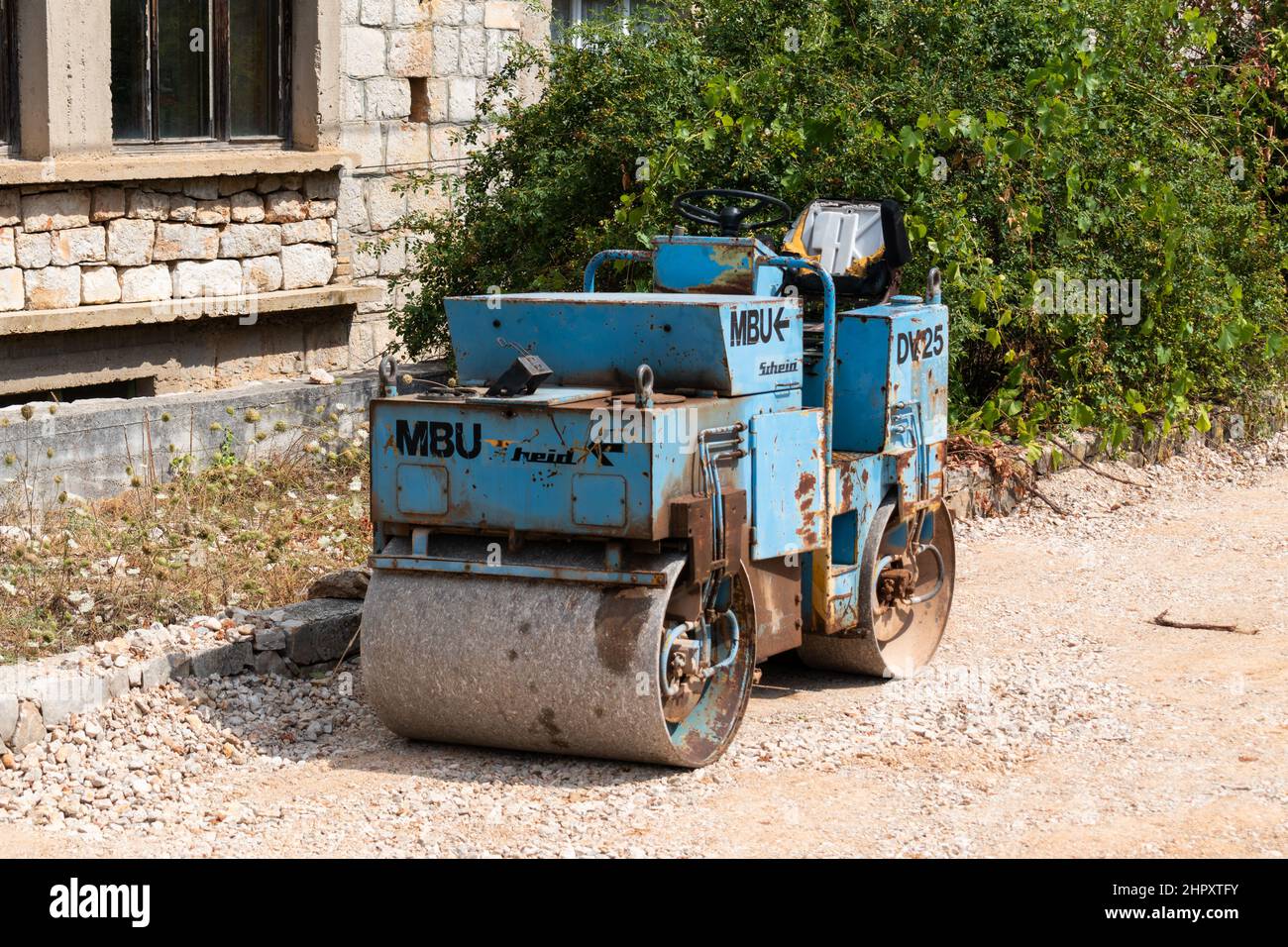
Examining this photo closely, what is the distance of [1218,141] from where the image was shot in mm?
11992

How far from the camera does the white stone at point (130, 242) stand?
9953 millimetres

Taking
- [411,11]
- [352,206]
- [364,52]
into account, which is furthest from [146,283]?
[411,11]

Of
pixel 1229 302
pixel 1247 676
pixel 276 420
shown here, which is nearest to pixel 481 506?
pixel 1247 676

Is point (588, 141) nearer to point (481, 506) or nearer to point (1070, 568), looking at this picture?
point (1070, 568)

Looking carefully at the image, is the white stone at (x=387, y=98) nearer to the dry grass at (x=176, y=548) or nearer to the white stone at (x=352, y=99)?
the white stone at (x=352, y=99)

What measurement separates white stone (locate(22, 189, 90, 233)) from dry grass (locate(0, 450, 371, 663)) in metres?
1.75

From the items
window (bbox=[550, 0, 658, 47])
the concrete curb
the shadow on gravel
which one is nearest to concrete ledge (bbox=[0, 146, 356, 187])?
window (bbox=[550, 0, 658, 47])

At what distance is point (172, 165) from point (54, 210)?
2.46ft

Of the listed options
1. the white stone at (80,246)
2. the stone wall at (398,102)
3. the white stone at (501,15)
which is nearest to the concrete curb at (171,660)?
the white stone at (80,246)

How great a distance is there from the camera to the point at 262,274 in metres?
10.8

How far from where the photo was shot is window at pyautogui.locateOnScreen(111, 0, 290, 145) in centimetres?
1023

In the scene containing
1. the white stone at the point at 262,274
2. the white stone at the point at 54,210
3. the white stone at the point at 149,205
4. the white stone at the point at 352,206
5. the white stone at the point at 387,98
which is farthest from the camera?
the white stone at the point at 387,98

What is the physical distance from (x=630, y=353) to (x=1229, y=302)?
21.5ft

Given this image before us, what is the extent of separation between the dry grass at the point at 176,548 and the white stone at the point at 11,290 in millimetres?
1492
